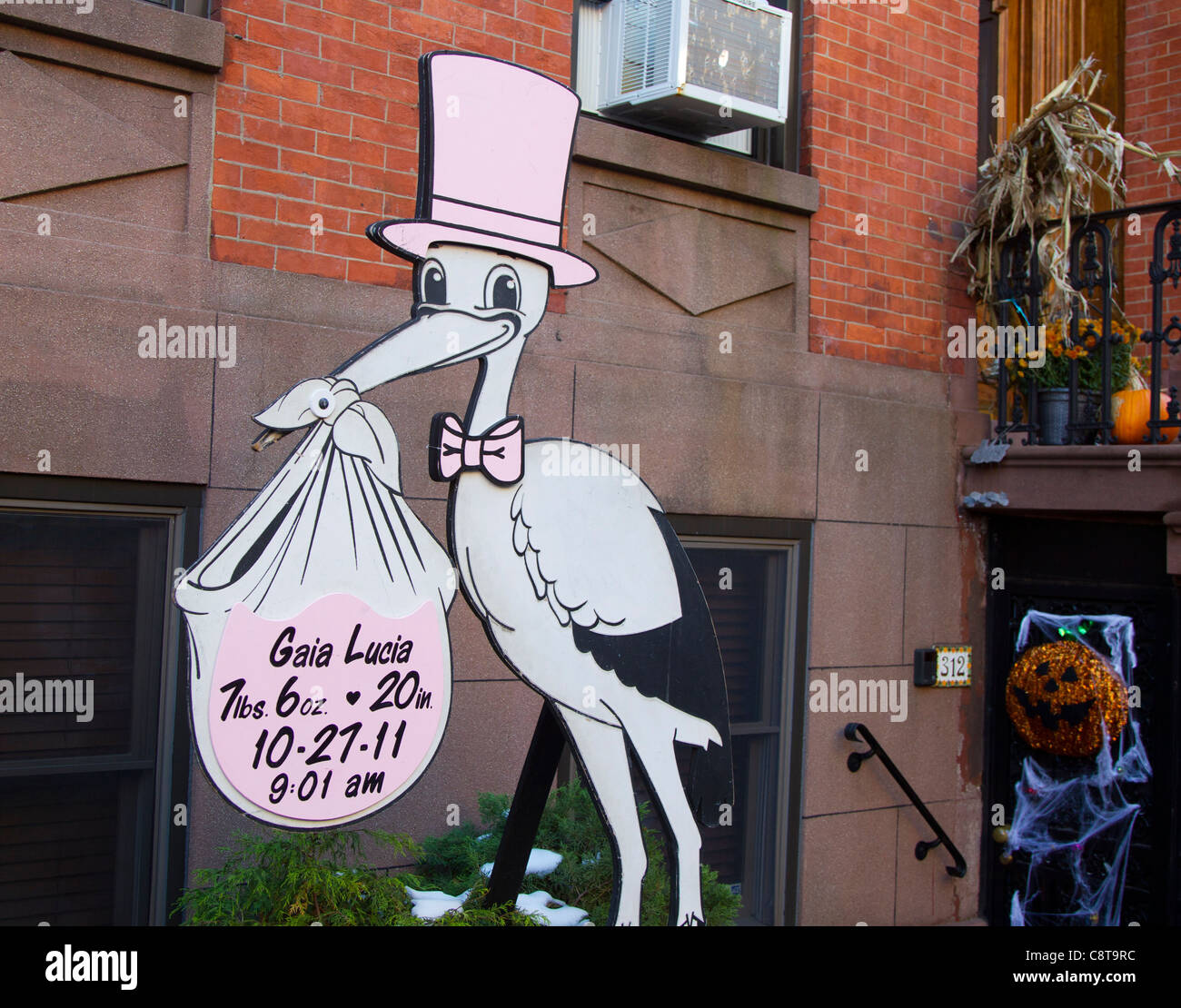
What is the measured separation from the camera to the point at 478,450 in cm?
341

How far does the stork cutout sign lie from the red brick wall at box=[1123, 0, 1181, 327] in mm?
5470

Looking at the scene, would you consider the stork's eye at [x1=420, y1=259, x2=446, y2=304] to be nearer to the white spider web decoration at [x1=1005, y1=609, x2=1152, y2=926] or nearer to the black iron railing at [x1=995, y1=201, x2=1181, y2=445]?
the black iron railing at [x1=995, y1=201, x2=1181, y2=445]

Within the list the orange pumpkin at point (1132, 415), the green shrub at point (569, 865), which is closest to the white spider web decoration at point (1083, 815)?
the orange pumpkin at point (1132, 415)

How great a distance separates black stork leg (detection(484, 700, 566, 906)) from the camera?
148 inches

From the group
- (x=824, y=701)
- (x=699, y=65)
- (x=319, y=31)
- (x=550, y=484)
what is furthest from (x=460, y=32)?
(x=824, y=701)

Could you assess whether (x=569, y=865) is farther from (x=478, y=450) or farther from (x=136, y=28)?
(x=136, y=28)

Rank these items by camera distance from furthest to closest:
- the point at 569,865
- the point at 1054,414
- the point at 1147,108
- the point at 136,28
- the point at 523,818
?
the point at 1147,108, the point at 1054,414, the point at 569,865, the point at 136,28, the point at 523,818

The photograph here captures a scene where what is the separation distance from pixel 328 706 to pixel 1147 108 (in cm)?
734

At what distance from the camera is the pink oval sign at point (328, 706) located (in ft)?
9.61

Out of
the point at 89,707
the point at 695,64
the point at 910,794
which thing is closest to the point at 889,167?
the point at 695,64

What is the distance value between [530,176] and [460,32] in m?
1.80

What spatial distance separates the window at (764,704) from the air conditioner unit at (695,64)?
2.02 meters

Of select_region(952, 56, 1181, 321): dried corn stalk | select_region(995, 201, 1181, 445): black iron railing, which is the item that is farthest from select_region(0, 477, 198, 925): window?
select_region(952, 56, 1181, 321): dried corn stalk

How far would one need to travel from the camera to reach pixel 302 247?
4543mm
